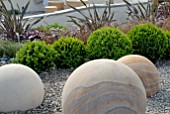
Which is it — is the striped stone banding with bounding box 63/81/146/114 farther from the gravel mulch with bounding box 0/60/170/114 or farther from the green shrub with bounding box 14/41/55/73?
the green shrub with bounding box 14/41/55/73

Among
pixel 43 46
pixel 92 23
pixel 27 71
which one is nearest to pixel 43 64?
pixel 43 46

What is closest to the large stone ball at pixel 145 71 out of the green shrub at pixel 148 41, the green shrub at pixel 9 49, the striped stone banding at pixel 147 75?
the striped stone banding at pixel 147 75

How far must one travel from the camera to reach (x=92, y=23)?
9.05 metres

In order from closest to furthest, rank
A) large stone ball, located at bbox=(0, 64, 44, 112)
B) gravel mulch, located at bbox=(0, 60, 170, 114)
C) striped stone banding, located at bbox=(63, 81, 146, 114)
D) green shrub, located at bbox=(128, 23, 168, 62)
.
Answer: striped stone banding, located at bbox=(63, 81, 146, 114) → large stone ball, located at bbox=(0, 64, 44, 112) → gravel mulch, located at bbox=(0, 60, 170, 114) → green shrub, located at bbox=(128, 23, 168, 62)

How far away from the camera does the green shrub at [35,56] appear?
650 centimetres

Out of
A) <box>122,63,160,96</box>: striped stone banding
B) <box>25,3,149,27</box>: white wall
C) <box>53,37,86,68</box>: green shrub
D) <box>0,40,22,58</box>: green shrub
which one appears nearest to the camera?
<box>122,63,160,96</box>: striped stone banding

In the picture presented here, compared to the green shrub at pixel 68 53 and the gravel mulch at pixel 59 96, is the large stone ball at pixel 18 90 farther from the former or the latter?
the green shrub at pixel 68 53

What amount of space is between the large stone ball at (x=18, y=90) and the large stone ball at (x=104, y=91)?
40.6 inches

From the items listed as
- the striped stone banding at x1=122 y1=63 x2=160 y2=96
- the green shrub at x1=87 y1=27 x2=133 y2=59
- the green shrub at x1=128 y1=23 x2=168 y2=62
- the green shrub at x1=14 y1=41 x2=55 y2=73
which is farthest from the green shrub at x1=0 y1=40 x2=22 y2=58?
the striped stone banding at x1=122 y1=63 x2=160 y2=96

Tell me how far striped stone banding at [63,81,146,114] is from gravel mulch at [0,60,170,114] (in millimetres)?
1152

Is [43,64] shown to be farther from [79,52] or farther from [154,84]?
[154,84]

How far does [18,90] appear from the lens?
4.83 meters

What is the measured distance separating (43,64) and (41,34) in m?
2.58

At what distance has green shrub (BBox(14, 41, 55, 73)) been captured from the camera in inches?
256
